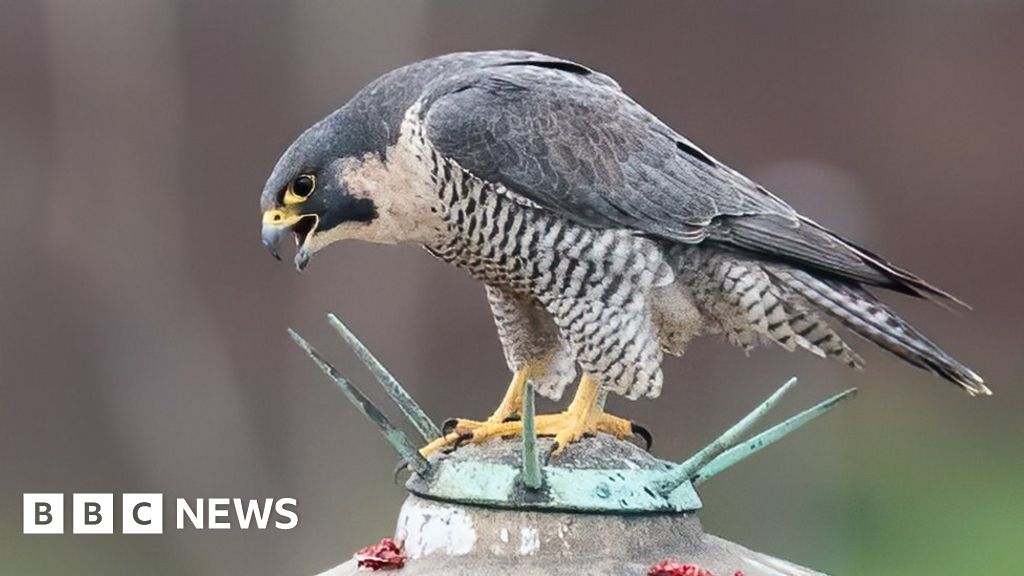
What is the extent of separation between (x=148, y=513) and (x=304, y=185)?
3214 millimetres

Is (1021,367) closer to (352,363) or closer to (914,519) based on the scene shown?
(914,519)

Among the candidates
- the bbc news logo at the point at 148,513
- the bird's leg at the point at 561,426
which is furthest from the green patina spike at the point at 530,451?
the bbc news logo at the point at 148,513

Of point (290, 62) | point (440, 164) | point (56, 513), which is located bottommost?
point (56, 513)

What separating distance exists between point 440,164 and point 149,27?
281 centimetres

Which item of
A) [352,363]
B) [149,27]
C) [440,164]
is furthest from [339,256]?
[440,164]

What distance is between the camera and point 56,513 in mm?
5621

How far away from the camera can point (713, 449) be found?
207 cm

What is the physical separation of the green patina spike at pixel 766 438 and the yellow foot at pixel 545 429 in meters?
0.20

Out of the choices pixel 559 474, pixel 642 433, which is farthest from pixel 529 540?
pixel 642 433

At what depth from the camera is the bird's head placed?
95.6 inches

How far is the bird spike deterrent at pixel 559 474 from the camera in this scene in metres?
2.05

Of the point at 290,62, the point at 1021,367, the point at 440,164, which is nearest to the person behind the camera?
the point at 440,164

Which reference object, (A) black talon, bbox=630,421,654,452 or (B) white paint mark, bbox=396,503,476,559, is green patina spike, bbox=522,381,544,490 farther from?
(A) black talon, bbox=630,421,654,452

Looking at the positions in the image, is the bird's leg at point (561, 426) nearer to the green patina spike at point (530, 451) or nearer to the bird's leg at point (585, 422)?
the bird's leg at point (585, 422)
